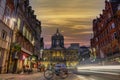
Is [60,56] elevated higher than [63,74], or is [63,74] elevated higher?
[60,56]

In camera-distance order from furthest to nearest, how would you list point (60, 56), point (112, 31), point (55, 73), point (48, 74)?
point (60, 56), point (112, 31), point (55, 73), point (48, 74)

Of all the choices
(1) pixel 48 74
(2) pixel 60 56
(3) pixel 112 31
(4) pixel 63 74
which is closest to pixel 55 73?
(4) pixel 63 74

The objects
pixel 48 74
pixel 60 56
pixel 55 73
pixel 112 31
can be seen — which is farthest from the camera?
pixel 60 56

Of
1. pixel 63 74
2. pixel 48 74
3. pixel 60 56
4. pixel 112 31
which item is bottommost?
pixel 63 74

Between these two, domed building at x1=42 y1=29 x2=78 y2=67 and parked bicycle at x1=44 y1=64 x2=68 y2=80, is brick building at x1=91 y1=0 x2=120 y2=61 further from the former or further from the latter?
domed building at x1=42 y1=29 x2=78 y2=67

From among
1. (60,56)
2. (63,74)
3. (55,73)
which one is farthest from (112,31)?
(60,56)

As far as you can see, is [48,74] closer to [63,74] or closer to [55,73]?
[55,73]

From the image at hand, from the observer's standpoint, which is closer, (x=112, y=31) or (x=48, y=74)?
(x=48, y=74)

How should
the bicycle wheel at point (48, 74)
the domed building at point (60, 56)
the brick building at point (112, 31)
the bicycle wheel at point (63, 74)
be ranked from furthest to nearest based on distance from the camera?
1. the domed building at point (60, 56)
2. the brick building at point (112, 31)
3. the bicycle wheel at point (63, 74)
4. the bicycle wheel at point (48, 74)

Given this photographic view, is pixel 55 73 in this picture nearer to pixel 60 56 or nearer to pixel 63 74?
pixel 63 74

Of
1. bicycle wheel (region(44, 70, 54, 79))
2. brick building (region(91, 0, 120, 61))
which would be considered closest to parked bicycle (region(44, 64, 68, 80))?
bicycle wheel (region(44, 70, 54, 79))

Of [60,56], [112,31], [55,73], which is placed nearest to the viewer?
→ [55,73]

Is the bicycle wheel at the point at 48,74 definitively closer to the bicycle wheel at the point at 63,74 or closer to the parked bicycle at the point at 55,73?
the parked bicycle at the point at 55,73

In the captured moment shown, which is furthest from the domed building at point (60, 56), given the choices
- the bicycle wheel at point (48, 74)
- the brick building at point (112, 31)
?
the bicycle wheel at point (48, 74)
